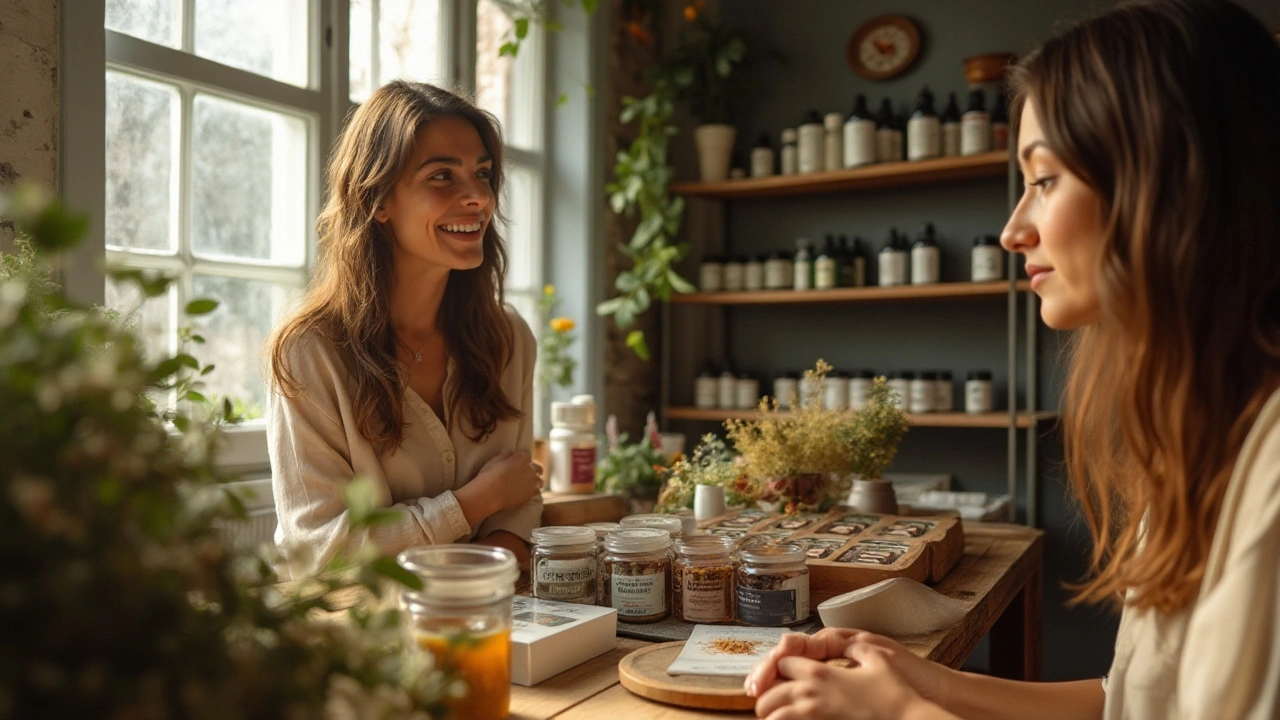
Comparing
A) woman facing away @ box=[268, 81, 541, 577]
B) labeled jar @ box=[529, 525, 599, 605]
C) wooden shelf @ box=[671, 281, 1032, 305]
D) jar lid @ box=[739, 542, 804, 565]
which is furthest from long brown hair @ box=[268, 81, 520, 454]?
wooden shelf @ box=[671, 281, 1032, 305]

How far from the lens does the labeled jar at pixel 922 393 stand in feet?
11.6

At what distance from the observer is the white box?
3.51 feet

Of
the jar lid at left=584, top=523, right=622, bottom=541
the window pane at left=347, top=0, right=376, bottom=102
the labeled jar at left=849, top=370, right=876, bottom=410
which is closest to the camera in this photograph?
the jar lid at left=584, top=523, right=622, bottom=541

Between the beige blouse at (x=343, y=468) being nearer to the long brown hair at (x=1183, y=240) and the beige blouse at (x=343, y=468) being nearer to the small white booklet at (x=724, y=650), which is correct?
the small white booklet at (x=724, y=650)

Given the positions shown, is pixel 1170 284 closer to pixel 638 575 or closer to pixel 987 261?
pixel 638 575

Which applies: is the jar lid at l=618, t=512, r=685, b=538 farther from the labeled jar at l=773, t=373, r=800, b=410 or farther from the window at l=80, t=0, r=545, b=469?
the labeled jar at l=773, t=373, r=800, b=410

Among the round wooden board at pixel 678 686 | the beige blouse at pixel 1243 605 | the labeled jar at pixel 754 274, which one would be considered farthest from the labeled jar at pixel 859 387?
the beige blouse at pixel 1243 605

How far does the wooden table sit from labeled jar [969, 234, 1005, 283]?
1500 mm

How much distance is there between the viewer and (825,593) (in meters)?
1.39

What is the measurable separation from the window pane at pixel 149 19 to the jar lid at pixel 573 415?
1.29m

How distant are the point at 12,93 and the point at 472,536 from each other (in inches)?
49.3

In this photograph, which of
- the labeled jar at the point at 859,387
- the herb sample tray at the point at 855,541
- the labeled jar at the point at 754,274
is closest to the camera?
the herb sample tray at the point at 855,541

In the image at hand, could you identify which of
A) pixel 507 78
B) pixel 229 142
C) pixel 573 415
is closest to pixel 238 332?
pixel 229 142

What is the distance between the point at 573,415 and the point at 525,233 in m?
1.51
